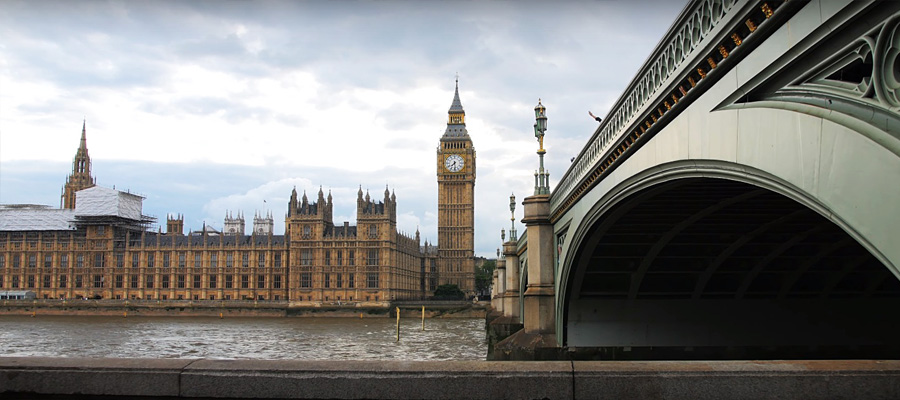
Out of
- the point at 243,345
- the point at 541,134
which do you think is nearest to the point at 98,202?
the point at 243,345

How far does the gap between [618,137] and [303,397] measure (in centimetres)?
737

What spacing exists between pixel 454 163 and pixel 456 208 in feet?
21.1

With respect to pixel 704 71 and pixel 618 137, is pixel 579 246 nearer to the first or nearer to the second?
pixel 618 137

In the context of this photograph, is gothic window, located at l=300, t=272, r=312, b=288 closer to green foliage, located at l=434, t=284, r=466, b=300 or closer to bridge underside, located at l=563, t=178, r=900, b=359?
green foliage, located at l=434, t=284, r=466, b=300

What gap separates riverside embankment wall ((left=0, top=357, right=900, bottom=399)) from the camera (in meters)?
5.52

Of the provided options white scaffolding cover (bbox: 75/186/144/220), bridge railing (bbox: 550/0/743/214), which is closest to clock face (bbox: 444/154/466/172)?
white scaffolding cover (bbox: 75/186/144/220)

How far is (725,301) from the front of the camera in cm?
1922

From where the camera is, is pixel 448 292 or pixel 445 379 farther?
pixel 448 292

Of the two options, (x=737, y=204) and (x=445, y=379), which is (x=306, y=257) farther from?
(x=445, y=379)

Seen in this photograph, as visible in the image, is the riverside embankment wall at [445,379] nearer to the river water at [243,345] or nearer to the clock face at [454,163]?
the river water at [243,345]

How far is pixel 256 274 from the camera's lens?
9788cm

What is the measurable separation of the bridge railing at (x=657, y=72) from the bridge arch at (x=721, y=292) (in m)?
1.90

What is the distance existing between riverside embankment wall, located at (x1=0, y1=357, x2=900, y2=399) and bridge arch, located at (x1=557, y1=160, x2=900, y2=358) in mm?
9151

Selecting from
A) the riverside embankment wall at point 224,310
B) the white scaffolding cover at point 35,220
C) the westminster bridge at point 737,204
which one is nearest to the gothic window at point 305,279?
the riverside embankment wall at point 224,310
